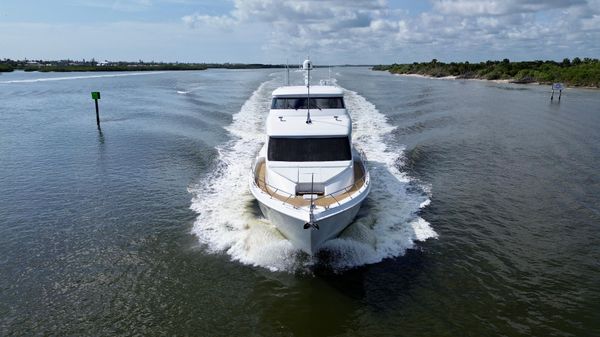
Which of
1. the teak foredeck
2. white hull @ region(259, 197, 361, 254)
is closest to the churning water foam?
white hull @ region(259, 197, 361, 254)

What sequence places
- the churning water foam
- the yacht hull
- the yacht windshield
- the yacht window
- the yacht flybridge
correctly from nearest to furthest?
the yacht hull < the yacht flybridge < the churning water foam < the yacht window < the yacht windshield

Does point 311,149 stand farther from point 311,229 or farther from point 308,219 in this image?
point 311,229

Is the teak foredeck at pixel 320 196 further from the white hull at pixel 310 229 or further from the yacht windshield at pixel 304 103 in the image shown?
the yacht windshield at pixel 304 103

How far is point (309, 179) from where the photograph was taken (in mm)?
12836

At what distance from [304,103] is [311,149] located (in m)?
4.29

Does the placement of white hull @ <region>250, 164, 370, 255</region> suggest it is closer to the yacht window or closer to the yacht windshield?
the yacht window

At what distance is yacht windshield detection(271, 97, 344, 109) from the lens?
57.5ft

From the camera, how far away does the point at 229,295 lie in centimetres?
1026

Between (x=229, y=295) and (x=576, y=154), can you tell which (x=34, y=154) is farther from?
(x=576, y=154)

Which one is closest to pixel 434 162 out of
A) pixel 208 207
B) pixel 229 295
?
pixel 208 207

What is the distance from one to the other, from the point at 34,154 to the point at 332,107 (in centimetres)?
1687

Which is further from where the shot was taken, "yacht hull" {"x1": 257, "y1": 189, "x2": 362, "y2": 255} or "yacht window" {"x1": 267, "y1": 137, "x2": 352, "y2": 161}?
"yacht window" {"x1": 267, "y1": 137, "x2": 352, "y2": 161}

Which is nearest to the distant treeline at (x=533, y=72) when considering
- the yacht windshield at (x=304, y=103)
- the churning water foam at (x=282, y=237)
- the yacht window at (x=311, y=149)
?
the churning water foam at (x=282, y=237)

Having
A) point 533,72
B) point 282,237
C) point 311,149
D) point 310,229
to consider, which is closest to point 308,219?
point 310,229
